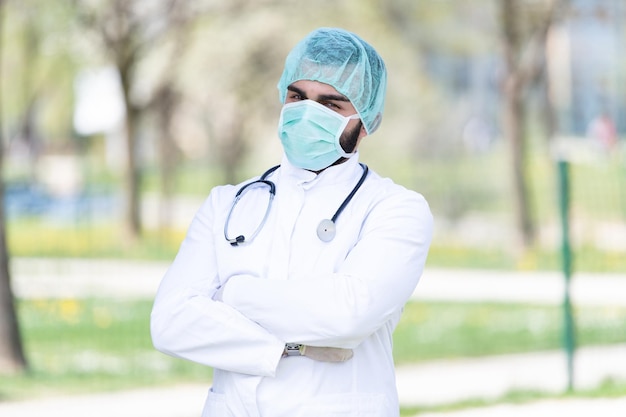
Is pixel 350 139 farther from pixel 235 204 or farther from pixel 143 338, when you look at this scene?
pixel 143 338

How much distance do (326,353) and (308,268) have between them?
206 millimetres

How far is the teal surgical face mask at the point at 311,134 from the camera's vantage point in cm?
298

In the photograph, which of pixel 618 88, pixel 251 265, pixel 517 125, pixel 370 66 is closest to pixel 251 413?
pixel 251 265

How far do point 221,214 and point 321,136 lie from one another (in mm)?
324

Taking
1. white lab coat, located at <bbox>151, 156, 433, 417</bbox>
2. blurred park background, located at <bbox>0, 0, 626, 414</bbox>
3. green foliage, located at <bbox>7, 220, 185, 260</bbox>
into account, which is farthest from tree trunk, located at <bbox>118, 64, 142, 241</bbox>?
white lab coat, located at <bbox>151, 156, 433, 417</bbox>

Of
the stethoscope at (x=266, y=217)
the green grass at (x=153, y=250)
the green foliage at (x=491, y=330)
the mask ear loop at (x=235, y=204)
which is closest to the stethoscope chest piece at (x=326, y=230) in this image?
the stethoscope at (x=266, y=217)

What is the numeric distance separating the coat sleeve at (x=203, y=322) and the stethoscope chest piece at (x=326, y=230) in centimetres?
26

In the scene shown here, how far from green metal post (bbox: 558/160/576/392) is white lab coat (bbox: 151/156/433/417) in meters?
5.68

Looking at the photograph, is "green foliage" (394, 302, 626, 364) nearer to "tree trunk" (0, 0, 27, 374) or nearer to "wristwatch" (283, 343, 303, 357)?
"tree trunk" (0, 0, 27, 374)

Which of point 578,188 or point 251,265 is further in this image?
point 578,188

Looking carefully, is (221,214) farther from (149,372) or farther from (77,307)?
(77,307)

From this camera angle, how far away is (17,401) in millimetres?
7848

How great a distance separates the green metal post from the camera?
28.1ft

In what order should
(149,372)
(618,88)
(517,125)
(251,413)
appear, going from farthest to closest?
1. (618,88)
2. (517,125)
3. (149,372)
4. (251,413)
